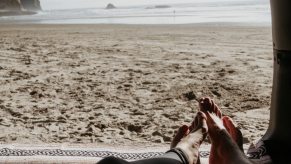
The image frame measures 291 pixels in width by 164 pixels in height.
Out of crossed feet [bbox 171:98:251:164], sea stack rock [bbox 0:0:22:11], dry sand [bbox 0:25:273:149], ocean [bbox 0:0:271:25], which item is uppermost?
sea stack rock [bbox 0:0:22:11]

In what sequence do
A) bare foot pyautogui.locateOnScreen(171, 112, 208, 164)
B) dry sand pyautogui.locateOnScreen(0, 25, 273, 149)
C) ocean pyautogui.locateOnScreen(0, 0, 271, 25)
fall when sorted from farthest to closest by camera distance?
ocean pyautogui.locateOnScreen(0, 0, 271, 25)
dry sand pyautogui.locateOnScreen(0, 25, 273, 149)
bare foot pyautogui.locateOnScreen(171, 112, 208, 164)

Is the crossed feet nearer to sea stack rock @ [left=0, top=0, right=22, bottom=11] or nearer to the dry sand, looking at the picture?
the dry sand

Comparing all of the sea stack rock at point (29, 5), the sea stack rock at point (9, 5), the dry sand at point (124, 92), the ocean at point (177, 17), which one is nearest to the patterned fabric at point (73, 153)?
the dry sand at point (124, 92)

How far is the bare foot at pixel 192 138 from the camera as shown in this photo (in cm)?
183

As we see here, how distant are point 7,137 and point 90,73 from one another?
2.28 m

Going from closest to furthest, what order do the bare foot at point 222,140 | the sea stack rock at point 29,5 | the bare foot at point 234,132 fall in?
the bare foot at point 222,140
the bare foot at point 234,132
the sea stack rock at point 29,5

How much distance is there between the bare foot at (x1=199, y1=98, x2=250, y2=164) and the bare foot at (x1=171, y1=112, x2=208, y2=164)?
0.05 metres

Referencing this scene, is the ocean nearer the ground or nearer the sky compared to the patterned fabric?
nearer the sky

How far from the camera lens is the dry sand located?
2889mm

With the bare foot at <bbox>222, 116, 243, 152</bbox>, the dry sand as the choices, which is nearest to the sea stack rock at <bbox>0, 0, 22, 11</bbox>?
the dry sand

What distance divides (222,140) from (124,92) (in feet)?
7.57

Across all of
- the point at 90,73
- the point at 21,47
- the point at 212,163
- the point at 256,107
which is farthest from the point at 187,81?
the point at 21,47

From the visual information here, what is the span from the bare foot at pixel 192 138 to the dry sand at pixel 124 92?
1.43 feet

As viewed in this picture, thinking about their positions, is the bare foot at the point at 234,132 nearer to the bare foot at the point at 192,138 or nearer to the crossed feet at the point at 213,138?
the crossed feet at the point at 213,138
